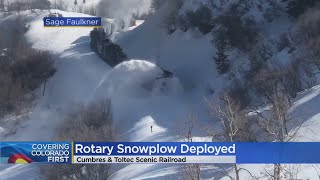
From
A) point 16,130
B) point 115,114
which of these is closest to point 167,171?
point 115,114

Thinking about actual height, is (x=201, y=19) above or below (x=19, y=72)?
above

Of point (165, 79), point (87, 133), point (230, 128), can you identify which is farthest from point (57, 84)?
point (230, 128)

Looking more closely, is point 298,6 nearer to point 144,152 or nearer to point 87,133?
point 87,133

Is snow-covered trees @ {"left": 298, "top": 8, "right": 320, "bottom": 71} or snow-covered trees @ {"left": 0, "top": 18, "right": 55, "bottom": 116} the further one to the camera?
snow-covered trees @ {"left": 0, "top": 18, "right": 55, "bottom": 116}

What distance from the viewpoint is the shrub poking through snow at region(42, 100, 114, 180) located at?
2233cm

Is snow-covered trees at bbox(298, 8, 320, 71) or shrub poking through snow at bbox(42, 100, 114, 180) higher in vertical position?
snow-covered trees at bbox(298, 8, 320, 71)

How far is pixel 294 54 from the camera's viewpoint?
28.0 metres

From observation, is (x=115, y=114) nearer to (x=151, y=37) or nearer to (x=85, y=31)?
(x=151, y=37)

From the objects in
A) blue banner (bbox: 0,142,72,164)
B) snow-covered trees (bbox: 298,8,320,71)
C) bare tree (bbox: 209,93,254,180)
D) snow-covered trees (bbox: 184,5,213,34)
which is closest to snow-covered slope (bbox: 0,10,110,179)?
snow-covered trees (bbox: 184,5,213,34)

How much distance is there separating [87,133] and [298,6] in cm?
1424

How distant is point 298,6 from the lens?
31.8m

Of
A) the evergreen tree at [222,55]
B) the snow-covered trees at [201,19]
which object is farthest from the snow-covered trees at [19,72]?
the evergreen tree at [222,55]

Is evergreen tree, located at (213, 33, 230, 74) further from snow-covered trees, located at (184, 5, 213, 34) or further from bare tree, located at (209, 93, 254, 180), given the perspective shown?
bare tree, located at (209, 93, 254, 180)

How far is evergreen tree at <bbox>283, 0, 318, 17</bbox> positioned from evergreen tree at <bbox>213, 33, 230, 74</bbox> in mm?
4086
